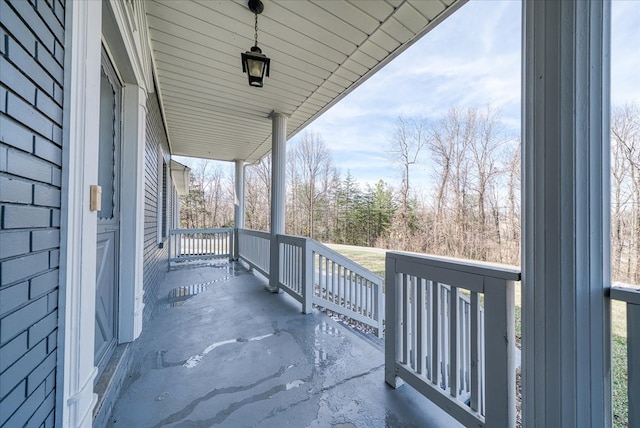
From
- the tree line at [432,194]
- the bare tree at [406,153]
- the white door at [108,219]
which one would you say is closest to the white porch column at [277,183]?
the white door at [108,219]

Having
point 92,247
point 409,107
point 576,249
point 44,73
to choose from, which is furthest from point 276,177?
point 409,107

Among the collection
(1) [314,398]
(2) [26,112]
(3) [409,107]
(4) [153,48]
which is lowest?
(1) [314,398]

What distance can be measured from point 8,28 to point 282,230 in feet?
11.7

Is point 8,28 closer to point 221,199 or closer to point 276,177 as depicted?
point 276,177

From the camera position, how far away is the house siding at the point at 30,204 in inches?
28.8

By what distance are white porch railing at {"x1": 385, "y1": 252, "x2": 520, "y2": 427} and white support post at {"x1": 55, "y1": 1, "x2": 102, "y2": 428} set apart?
173 centimetres

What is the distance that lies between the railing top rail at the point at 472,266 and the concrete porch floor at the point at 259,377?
0.94m

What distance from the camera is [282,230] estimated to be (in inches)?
165

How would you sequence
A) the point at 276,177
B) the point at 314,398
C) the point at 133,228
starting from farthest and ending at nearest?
the point at 276,177 → the point at 133,228 → the point at 314,398

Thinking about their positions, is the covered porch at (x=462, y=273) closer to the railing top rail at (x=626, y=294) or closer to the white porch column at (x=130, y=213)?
the railing top rail at (x=626, y=294)

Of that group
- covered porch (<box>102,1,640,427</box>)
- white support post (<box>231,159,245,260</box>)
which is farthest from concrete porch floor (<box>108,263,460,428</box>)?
white support post (<box>231,159,245,260</box>)

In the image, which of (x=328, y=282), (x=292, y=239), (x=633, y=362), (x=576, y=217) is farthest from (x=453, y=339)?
(x=292, y=239)

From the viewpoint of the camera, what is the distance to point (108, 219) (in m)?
1.99

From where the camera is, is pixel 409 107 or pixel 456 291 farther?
pixel 409 107
